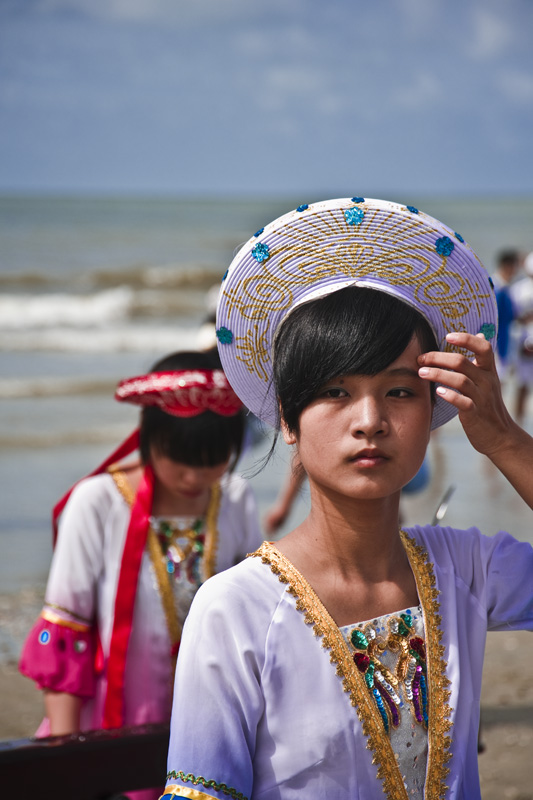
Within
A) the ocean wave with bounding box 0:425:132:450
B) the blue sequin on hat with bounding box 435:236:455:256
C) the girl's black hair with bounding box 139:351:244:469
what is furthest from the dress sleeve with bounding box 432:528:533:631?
the ocean wave with bounding box 0:425:132:450

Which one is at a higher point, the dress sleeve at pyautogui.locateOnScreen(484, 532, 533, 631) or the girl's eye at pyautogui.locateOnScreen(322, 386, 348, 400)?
the girl's eye at pyautogui.locateOnScreen(322, 386, 348, 400)

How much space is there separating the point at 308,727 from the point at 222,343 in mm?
623

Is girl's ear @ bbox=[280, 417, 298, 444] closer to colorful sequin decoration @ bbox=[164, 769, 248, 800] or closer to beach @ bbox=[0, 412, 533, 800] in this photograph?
beach @ bbox=[0, 412, 533, 800]

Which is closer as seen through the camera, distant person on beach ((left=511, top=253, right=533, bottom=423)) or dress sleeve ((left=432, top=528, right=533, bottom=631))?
dress sleeve ((left=432, top=528, right=533, bottom=631))

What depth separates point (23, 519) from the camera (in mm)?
6809

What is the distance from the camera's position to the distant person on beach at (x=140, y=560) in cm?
249

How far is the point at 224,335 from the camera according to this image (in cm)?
155

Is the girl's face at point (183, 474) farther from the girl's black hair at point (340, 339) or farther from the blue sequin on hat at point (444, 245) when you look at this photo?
the blue sequin on hat at point (444, 245)

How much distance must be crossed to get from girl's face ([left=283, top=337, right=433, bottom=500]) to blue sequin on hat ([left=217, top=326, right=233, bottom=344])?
0.66ft

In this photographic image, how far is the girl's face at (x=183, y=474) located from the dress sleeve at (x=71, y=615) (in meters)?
0.21

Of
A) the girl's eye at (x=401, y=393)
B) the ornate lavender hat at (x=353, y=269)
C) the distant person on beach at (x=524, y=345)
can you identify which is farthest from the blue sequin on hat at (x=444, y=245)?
the distant person on beach at (x=524, y=345)

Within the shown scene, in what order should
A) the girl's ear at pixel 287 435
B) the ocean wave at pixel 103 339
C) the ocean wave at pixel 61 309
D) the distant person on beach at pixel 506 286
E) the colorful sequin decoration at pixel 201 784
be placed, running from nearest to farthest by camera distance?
the colorful sequin decoration at pixel 201 784
the girl's ear at pixel 287 435
the distant person on beach at pixel 506 286
the ocean wave at pixel 103 339
the ocean wave at pixel 61 309

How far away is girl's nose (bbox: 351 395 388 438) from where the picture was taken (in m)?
1.38

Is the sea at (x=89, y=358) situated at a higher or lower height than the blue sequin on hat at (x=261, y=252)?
higher
